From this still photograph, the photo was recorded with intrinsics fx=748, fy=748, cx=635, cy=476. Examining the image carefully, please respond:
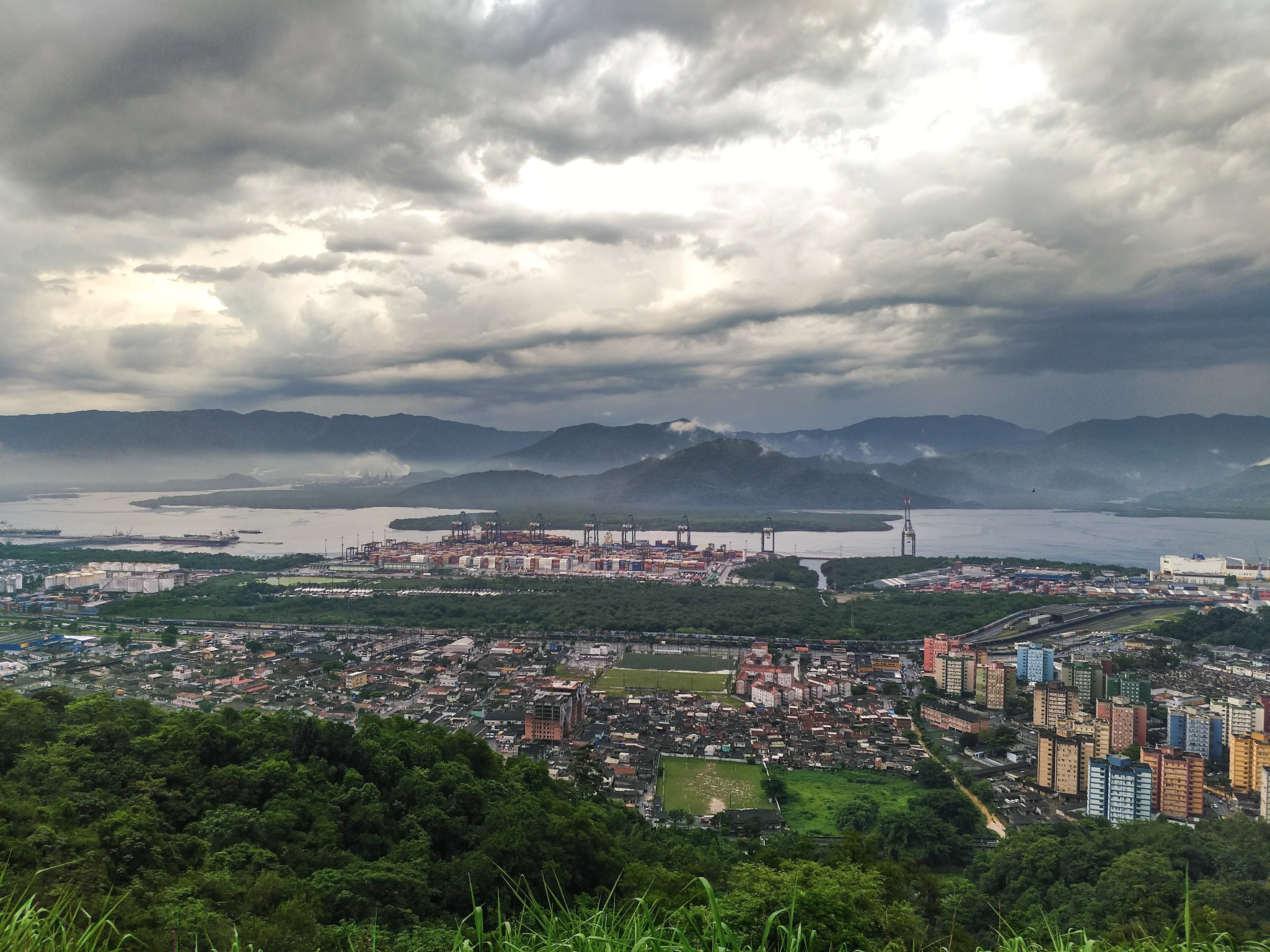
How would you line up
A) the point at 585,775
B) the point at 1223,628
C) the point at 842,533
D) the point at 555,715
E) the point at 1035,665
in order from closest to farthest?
the point at 585,775, the point at 555,715, the point at 1035,665, the point at 1223,628, the point at 842,533

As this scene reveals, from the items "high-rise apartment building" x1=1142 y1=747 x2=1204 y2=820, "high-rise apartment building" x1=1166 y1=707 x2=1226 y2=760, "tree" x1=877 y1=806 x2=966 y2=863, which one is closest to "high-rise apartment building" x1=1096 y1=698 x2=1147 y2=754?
"high-rise apartment building" x1=1166 y1=707 x2=1226 y2=760

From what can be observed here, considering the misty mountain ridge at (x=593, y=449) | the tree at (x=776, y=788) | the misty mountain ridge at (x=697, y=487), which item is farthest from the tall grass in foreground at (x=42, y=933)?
the misty mountain ridge at (x=593, y=449)

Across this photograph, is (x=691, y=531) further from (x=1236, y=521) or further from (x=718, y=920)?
(x=718, y=920)

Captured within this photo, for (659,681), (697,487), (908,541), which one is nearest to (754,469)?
(697,487)

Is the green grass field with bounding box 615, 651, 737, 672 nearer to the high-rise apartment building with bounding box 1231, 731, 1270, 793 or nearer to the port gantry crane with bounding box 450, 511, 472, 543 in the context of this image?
the high-rise apartment building with bounding box 1231, 731, 1270, 793

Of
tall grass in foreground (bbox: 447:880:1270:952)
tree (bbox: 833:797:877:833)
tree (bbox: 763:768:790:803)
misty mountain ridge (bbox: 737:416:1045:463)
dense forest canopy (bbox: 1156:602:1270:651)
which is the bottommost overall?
tree (bbox: 763:768:790:803)

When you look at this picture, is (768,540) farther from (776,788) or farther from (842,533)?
(776,788)

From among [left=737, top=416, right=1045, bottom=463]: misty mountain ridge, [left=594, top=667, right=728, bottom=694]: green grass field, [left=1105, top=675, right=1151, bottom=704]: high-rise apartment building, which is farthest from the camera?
[left=737, top=416, right=1045, bottom=463]: misty mountain ridge
